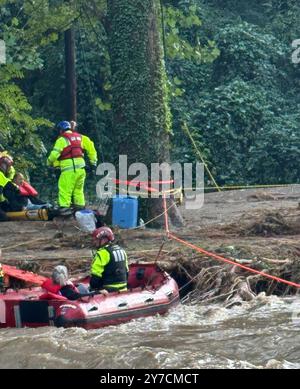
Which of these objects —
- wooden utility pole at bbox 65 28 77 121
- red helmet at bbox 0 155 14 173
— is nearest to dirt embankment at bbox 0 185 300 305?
red helmet at bbox 0 155 14 173

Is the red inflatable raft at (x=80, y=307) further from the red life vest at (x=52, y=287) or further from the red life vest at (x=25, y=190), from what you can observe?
the red life vest at (x=25, y=190)

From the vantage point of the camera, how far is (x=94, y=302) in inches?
484

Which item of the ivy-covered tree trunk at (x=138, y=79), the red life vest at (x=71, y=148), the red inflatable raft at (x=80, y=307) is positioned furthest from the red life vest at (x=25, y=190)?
the red inflatable raft at (x=80, y=307)

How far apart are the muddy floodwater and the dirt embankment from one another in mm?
803

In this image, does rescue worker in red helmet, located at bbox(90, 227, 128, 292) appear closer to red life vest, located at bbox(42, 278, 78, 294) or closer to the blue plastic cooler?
red life vest, located at bbox(42, 278, 78, 294)

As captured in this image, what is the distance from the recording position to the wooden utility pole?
78.3 feet

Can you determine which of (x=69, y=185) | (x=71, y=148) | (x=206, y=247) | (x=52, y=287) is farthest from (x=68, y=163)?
(x=52, y=287)

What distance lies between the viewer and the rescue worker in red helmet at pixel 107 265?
12836 mm

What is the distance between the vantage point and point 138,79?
17.4 m

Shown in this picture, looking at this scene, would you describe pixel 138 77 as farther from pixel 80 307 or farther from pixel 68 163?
pixel 80 307

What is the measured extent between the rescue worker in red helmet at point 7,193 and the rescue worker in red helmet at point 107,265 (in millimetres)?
6276

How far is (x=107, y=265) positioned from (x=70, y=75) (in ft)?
39.3

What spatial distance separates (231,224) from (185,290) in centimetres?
298
